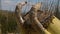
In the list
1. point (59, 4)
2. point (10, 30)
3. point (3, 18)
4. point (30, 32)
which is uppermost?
point (30, 32)

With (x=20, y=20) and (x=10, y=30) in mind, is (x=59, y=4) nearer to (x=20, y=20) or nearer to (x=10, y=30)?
(x=10, y=30)

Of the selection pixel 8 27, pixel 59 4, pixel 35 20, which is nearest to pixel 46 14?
pixel 35 20

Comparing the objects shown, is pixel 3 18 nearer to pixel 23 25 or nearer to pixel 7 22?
pixel 7 22

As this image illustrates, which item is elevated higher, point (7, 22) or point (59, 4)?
point (59, 4)

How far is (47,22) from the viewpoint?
68 centimetres

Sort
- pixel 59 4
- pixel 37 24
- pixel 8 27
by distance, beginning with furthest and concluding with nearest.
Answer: pixel 8 27 → pixel 59 4 → pixel 37 24

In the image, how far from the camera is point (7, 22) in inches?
95.7

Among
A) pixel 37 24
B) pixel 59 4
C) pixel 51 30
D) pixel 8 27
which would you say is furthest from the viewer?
pixel 8 27

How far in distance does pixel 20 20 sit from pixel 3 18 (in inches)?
73.0

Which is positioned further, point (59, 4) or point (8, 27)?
point (8, 27)

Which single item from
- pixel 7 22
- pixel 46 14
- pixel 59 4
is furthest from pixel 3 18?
pixel 46 14

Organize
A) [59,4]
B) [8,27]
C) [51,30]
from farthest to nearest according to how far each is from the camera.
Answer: [8,27] < [59,4] < [51,30]

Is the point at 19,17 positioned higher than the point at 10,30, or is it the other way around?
the point at 19,17

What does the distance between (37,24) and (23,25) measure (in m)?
0.13
